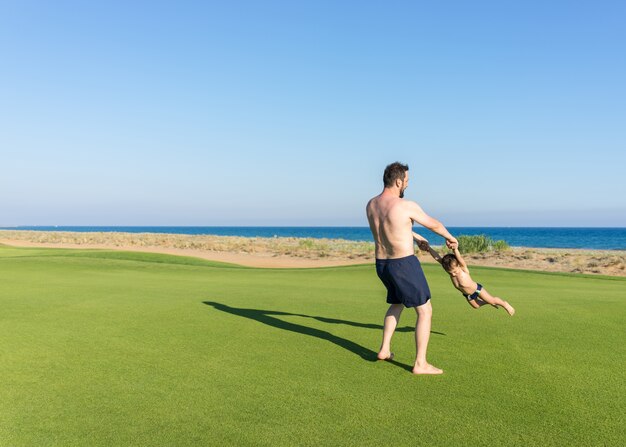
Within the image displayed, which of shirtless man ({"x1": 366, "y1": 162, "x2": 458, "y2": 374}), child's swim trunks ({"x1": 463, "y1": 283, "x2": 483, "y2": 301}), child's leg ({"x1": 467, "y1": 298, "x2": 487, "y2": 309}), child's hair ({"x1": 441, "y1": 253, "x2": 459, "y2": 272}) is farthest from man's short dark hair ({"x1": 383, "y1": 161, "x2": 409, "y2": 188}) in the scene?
child's leg ({"x1": 467, "y1": 298, "x2": 487, "y2": 309})

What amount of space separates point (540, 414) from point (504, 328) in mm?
3562

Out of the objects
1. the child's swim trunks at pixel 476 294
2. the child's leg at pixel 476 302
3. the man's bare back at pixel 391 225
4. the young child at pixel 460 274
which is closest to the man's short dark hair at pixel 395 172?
the man's bare back at pixel 391 225

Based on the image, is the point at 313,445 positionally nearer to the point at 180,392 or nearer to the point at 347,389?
the point at 347,389

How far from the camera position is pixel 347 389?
4.65 metres

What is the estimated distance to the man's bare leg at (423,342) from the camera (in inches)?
202

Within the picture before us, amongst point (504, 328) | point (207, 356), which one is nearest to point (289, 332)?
point (207, 356)

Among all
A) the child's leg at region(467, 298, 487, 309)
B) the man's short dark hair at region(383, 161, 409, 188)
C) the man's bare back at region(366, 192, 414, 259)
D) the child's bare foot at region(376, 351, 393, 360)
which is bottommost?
the child's bare foot at region(376, 351, 393, 360)

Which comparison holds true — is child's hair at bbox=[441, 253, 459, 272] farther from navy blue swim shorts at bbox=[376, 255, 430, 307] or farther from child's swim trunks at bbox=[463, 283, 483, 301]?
navy blue swim shorts at bbox=[376, 255, 430, 307]

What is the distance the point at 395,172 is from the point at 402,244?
743 mm

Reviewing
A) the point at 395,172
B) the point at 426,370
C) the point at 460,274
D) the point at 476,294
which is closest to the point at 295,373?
the point at 426,370

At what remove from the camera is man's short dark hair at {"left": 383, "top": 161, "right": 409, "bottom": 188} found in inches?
214

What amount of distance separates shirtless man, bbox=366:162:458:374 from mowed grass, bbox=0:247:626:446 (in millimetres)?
515

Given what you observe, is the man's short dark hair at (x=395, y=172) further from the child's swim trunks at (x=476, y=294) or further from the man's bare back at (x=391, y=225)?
the child's swim trunks at (x=476, y=294)

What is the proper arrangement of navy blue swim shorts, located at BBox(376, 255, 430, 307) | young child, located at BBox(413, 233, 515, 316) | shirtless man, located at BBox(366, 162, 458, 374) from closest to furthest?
1. shirtless man, located at BBox(366, 162, 458, 374)
2. navy blue swim shorts, located at BBox(376, 255, 430, 307)
3. young child, located at BBox(413, 233, 515, 316)
